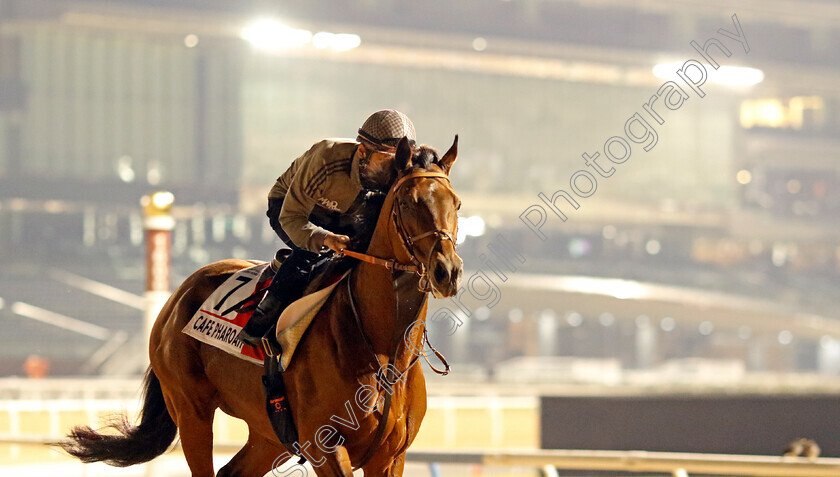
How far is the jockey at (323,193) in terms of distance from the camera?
3410 mm

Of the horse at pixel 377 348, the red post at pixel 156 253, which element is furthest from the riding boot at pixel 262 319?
the red post at pixel 156 253

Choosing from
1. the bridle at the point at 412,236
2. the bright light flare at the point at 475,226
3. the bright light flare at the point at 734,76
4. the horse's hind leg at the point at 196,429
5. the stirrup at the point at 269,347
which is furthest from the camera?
the bright light flare at the point at 734,76

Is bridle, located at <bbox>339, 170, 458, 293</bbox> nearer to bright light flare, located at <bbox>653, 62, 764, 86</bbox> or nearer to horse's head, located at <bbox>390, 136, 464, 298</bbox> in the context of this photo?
horse's head, located at <bbox>390, 136, 464, 298</bbox>

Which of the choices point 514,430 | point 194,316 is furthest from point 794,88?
point 194,316

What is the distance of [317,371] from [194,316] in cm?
84

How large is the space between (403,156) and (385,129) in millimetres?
251

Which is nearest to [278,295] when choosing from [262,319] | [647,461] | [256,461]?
[262,319]

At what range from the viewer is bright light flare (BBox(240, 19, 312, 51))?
150 ft

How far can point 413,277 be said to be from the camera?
3.27 metres

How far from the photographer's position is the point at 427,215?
9.98 feet

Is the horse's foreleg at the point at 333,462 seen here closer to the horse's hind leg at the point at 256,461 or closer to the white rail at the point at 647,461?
the horse's hind leg at the point at 256,461

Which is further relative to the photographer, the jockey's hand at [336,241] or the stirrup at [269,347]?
the stirrup at [269,347]

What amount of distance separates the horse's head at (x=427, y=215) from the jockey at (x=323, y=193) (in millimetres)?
134

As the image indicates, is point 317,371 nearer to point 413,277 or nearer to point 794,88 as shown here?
point 413,277
